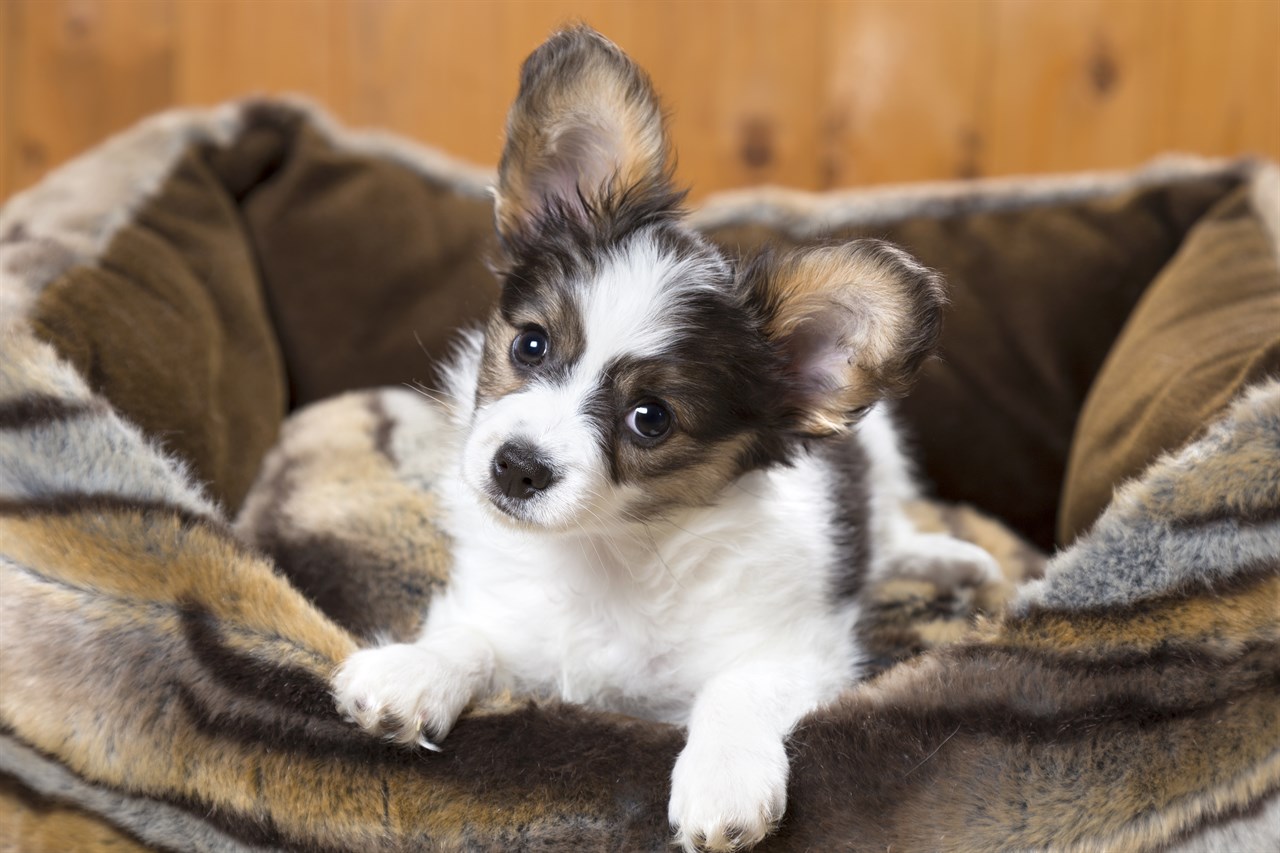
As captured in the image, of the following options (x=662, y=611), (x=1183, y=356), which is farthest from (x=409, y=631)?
(x=1183, y=356)

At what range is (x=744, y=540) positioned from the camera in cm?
190

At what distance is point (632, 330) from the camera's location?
1.68 metres

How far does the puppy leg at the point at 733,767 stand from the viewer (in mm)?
1375

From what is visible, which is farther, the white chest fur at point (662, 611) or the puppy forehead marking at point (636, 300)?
the white chest fur at point (662, 611)

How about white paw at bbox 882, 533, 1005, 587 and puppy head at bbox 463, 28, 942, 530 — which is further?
white paw at bbox 882, 533, 1005, 587

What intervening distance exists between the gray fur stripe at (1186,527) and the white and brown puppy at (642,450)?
37 centimetres

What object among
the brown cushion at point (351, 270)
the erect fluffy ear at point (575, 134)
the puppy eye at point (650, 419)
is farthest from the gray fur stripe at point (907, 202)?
the puppy eye at point (650, 419)

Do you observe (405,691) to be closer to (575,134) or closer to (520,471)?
(520,471)

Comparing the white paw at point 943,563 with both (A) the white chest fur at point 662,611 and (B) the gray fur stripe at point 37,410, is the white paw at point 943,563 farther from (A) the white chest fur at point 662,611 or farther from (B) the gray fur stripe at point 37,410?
(B) the gray fur stripe at point 37,410

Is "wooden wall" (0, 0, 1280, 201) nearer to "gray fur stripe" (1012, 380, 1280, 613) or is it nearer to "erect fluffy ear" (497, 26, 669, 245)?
"erect fluffy ear" (497, 26, 669, 245)

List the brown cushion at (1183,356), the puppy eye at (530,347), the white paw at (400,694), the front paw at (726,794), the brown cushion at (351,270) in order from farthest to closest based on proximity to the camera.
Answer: the brown cushion at (351,270), the brown cushion at (1183,356), the puppy eye at (530,347), the white paw at (400,694), the front paw at (726,794)

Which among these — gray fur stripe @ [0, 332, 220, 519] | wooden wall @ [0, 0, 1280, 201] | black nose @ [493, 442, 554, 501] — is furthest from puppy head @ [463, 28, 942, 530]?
wooden wall @ [0, 0, 1280, 201]

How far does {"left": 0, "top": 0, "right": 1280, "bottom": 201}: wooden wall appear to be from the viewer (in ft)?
12.1

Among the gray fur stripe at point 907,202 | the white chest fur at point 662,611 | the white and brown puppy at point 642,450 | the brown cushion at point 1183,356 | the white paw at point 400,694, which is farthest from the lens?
the gray fur stripe at point 907,202
